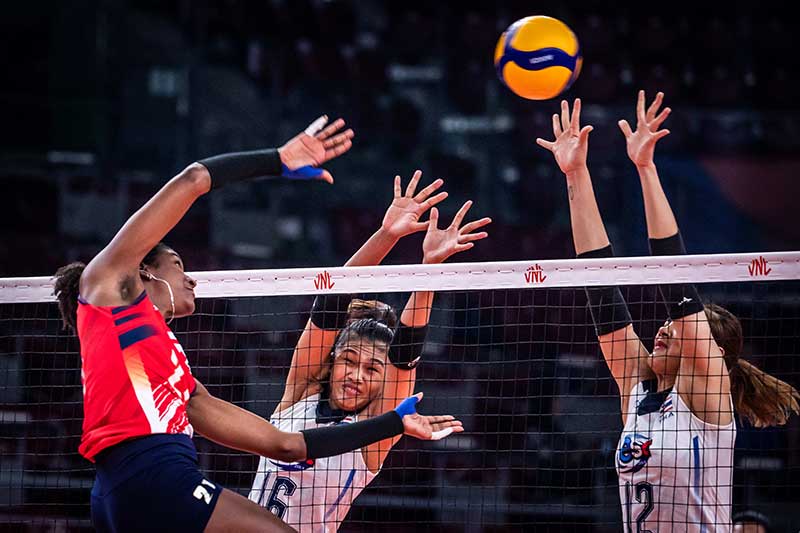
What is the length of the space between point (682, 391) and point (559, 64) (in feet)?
6.19

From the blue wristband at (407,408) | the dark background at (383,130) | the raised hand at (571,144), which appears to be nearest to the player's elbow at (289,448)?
the blue wristband at (407,408)

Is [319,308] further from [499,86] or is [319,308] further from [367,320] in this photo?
[499,86]

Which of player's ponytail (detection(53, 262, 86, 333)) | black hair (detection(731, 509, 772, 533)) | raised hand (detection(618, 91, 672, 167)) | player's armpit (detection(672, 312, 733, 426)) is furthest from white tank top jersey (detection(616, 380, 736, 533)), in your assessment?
player's ponytail (detection(53, 262, 86, 333))

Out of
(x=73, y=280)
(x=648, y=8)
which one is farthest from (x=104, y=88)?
(x=73, y=280)

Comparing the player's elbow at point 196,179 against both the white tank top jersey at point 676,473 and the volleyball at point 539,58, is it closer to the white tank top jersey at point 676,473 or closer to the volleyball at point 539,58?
the white tank top jersey at point 676,473

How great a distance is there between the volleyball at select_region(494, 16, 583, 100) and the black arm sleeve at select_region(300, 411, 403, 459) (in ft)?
7.38

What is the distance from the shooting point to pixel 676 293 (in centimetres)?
431

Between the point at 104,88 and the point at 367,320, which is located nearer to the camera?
the point at 367,320

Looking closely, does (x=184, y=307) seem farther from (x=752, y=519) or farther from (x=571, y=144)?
(x=752, y=519)

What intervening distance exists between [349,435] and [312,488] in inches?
36.4

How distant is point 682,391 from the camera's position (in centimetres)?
430

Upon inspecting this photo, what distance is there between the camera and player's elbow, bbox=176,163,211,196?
3340 mm

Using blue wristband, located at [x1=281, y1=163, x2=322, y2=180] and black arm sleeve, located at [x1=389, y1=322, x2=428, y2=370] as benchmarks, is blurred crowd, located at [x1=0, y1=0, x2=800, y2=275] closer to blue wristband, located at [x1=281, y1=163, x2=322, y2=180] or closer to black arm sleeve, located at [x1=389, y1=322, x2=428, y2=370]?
black arm sleeve, located at [x1=389, y1=322, x2=428, y2=370]

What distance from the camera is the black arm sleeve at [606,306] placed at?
4535 millimetres
